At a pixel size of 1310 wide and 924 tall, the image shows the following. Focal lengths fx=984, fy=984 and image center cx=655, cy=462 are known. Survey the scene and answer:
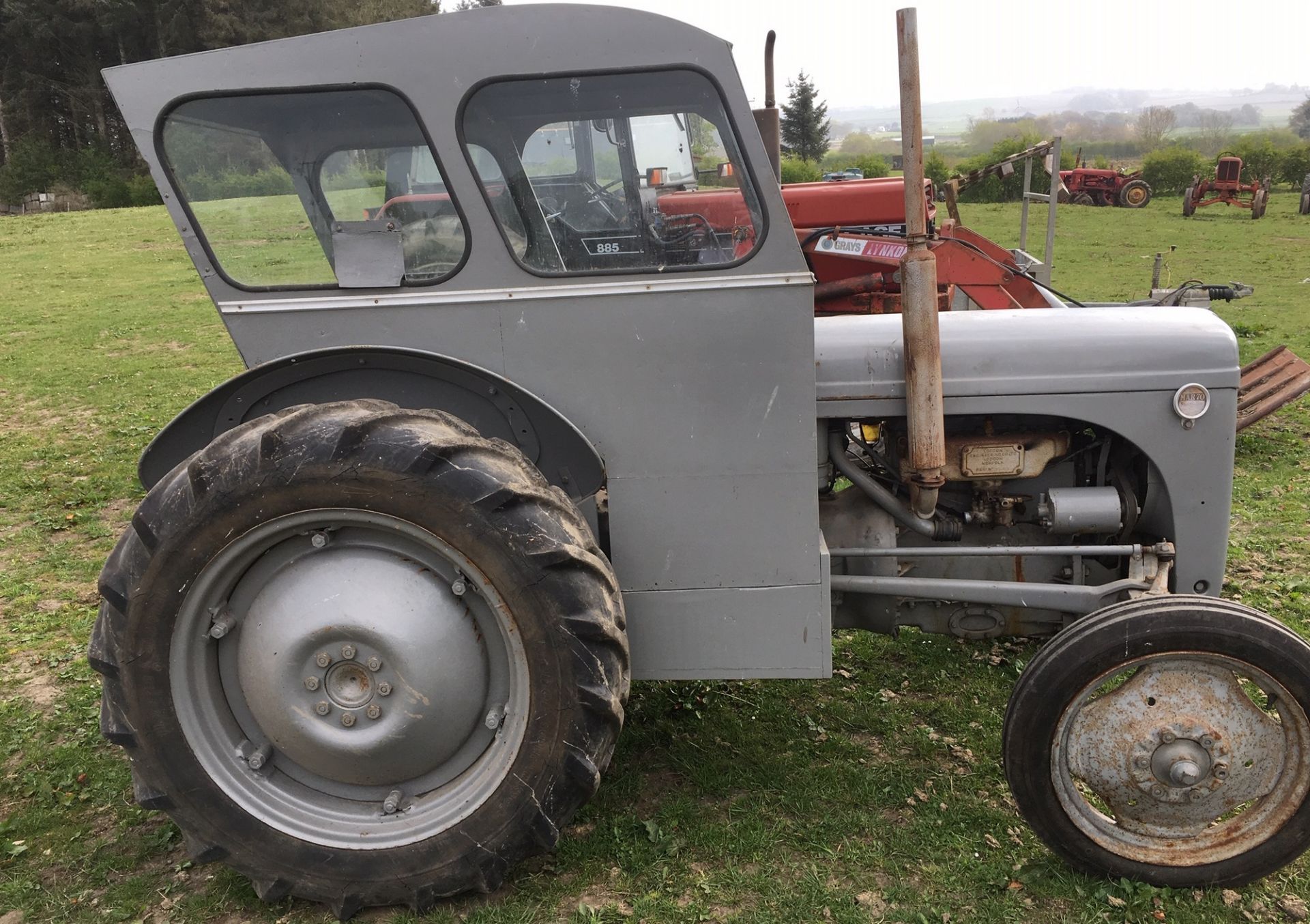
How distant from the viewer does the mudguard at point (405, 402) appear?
2916 millimetres

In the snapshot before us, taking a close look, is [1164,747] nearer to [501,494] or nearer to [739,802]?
[739,802]

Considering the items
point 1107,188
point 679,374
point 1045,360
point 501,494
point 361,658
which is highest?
point 679,374

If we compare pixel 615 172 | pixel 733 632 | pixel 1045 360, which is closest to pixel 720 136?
pixel 615 172

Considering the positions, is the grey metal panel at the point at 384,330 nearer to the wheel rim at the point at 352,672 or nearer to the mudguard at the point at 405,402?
the mudguard at the point at 405,402

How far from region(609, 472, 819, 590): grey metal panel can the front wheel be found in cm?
81

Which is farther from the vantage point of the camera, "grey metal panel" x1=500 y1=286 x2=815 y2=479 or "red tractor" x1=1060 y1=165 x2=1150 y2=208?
"red tractor" x1=1060 y1=165 x2=1150 y2=208

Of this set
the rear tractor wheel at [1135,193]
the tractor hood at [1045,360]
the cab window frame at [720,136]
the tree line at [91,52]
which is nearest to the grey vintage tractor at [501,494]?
the cab window frame at [720,136]

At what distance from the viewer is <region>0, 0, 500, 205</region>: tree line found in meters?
36.3

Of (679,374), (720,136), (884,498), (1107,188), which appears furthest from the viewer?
(1107,188)

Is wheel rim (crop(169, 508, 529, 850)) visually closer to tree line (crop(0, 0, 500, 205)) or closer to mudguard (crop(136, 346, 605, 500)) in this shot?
mudguard (crop(136, 346, 605, 500))

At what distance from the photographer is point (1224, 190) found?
25750mm

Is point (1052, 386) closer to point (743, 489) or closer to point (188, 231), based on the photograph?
point (743, 489)

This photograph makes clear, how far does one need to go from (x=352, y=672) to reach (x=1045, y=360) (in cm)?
240

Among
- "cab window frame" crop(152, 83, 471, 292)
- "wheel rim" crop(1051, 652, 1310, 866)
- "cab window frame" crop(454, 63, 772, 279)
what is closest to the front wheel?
"wheel rim" crop(1051, 652, 1310, 866)
